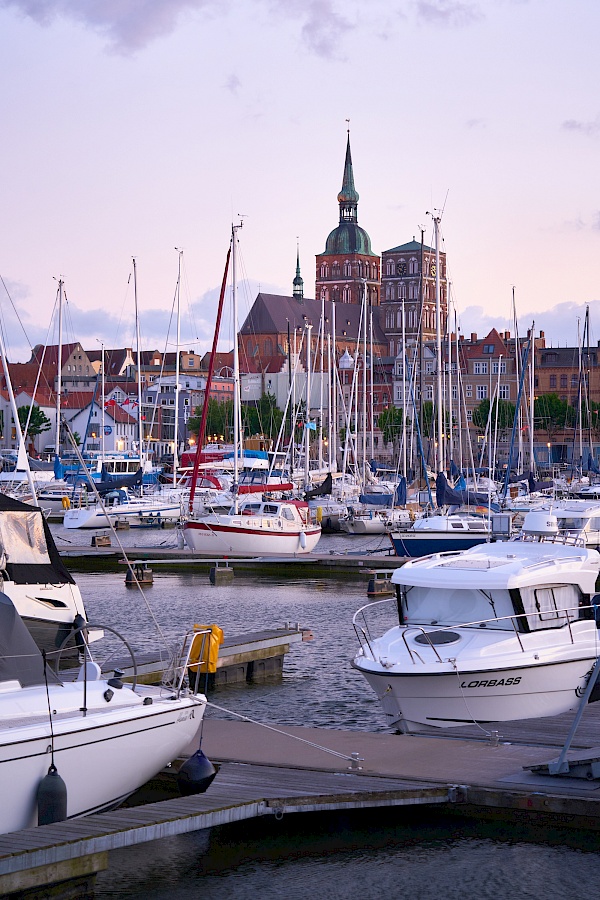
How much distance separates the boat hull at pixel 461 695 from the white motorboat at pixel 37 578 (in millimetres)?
7173

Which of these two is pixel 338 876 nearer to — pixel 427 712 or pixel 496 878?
pixel 496 878

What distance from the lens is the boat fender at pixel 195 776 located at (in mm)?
13883

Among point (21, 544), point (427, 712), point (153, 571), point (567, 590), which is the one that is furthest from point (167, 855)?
point (153, 571)

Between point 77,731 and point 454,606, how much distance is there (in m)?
8.86

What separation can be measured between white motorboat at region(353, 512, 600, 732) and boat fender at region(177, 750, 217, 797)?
15.3 ft

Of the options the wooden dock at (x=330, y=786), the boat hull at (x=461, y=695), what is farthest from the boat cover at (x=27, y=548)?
the boat hull at (x=461, y=695)

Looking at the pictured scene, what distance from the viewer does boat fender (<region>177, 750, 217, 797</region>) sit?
1388 centimetres

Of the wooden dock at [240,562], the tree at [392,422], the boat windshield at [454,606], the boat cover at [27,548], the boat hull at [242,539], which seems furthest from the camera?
the tree at [392,422]

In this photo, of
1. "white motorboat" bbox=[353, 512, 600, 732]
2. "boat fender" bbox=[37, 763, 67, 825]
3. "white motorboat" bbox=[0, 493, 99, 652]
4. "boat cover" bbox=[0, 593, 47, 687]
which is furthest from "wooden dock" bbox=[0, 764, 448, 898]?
"white motorboat" bbox=[0, 493, 99, 652]

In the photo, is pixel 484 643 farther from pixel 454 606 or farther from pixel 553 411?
pixel 553 411

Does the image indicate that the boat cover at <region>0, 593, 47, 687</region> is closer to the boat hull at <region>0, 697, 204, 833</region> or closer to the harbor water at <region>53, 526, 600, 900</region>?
the boat hull at <region>0, 697, 204, 833</region>

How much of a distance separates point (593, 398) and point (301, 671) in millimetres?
141579

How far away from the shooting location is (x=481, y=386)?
158 m

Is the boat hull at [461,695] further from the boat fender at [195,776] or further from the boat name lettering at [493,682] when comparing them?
the boat fender at [195,776]
